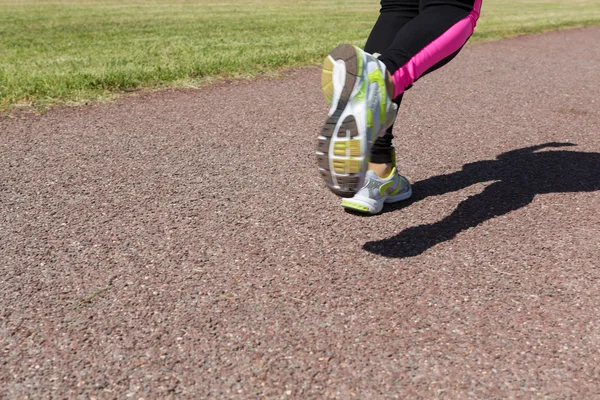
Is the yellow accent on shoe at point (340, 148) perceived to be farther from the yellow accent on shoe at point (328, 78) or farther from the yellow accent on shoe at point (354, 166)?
the yellow accent on shoe at point (328, 78)

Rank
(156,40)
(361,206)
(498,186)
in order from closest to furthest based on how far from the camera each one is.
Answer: (361,206), (498,186), (156,40)

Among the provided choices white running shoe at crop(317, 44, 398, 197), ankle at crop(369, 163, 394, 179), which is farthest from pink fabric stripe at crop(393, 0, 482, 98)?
ankle at crop(369, 163, 394, 179)

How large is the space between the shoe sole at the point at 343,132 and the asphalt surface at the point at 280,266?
0.35 meters

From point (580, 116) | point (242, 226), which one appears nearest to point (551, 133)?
point (580, 116)

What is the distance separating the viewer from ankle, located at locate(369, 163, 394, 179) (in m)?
2.69

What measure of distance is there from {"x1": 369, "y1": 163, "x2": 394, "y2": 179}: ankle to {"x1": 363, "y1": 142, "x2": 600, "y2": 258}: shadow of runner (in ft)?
0.60

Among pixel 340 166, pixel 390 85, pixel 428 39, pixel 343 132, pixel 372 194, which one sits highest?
pixel 428 39

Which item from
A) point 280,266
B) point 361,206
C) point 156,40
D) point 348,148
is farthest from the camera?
point 156,40

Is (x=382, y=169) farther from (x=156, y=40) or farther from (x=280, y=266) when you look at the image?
(x=156, y=40)

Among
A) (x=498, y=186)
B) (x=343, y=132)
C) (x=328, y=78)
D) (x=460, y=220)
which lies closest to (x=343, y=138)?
(x=343, y=132)

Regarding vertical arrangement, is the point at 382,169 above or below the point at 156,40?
above

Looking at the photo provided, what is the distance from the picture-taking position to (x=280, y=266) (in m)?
2.28

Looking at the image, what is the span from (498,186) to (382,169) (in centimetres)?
75

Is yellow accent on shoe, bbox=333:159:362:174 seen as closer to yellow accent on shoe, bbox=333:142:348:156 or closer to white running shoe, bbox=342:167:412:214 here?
yellow accent on shoe, bbox=333:142:348:156
